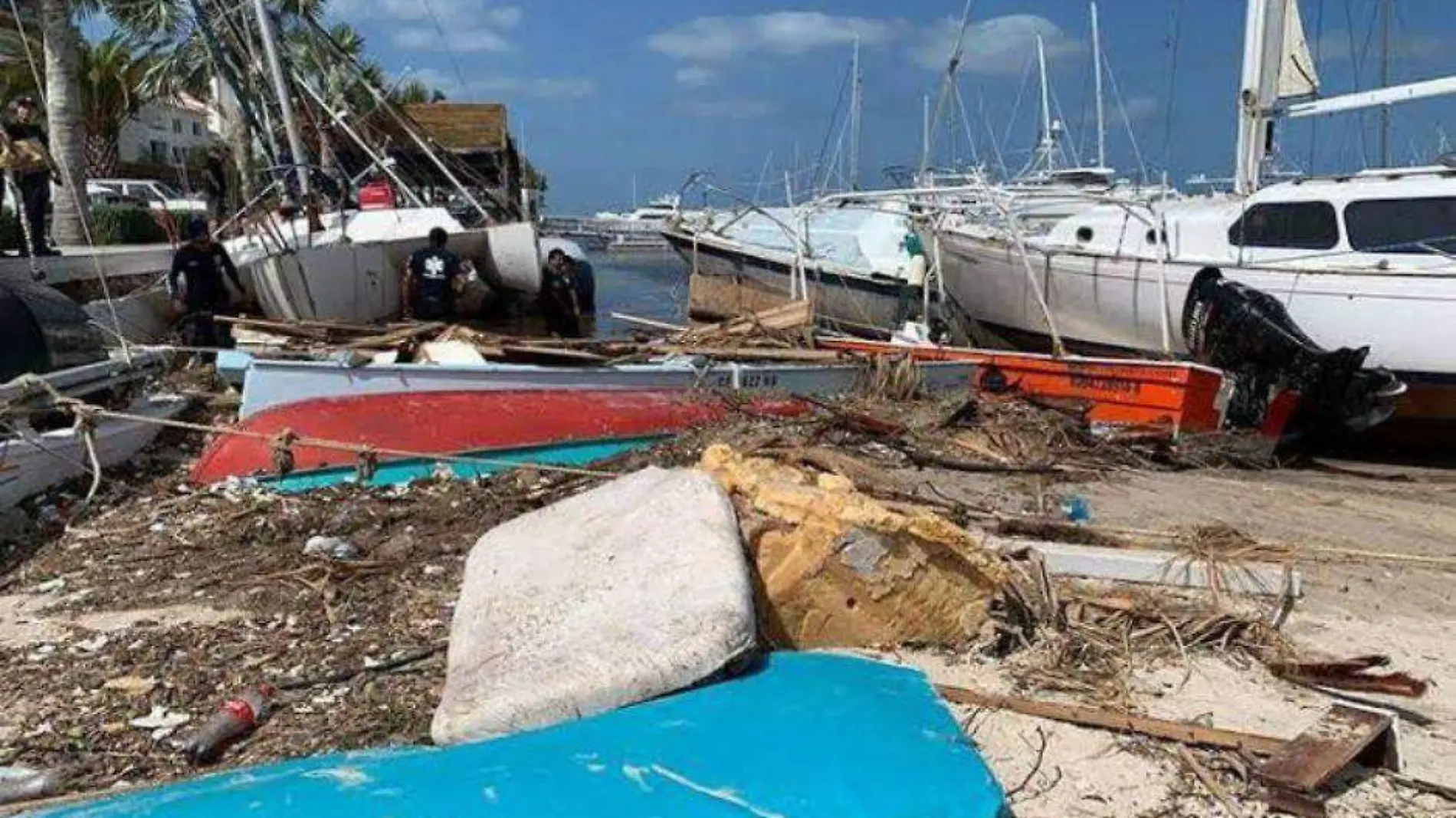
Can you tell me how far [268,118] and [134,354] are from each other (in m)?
8.51

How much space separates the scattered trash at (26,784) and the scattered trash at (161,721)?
1.31 feet

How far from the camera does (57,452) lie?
778 cm

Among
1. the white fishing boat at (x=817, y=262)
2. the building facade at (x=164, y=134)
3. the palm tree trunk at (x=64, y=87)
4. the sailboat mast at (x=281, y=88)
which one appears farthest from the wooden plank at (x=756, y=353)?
the building facade at (x=164, y=134)

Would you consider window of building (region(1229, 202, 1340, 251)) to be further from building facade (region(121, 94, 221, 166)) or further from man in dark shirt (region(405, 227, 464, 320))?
building facade (region(121, 94, 221, 166))

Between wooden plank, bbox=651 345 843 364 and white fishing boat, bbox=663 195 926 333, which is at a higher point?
white fishing boat, bbox=663 195 926 333

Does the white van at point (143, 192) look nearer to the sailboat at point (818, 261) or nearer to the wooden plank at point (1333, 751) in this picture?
the sailboat at point (818, 261)

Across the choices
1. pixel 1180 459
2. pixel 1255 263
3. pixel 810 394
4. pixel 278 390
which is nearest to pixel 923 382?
pixel 810 394

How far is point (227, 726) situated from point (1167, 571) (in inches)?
167

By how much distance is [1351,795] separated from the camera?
Answer: 12.3 feet

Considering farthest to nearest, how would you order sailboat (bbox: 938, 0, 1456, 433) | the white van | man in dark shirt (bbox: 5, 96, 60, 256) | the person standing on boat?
1. the white van
2. the person standing on boat
3. man in dark shirt (bbox: 5, 96, 60, 256)
4. sailboat (bbox: 938, 0, 1456, 433)

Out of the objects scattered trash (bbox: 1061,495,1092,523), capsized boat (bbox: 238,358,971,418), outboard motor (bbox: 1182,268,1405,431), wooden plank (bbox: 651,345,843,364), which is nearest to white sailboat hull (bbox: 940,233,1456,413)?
outboard motor (bbox: 1182,268,1405,431)

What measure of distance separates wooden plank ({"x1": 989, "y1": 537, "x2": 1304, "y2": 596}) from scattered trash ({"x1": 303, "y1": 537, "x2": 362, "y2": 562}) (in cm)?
341

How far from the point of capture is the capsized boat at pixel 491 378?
29.9 feet

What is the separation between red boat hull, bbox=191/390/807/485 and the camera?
8312 millimetres
